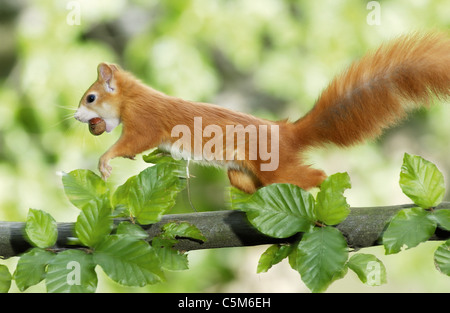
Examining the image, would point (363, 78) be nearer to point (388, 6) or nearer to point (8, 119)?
point (388, 6)

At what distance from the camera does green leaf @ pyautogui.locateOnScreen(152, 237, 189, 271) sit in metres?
0.52

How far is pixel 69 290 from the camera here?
1.59 feet

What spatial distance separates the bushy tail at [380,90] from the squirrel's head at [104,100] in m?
0.18

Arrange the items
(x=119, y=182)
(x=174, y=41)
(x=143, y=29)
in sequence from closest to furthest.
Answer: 1. (x=119, y=182)
2. (x=174, y=41)
3. (x=143, y=29)

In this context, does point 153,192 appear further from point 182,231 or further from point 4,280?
point 4,280

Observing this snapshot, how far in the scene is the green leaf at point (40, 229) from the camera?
519 mm

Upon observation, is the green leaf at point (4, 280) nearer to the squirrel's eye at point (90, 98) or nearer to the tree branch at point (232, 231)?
the tree branch at point (232, 231)

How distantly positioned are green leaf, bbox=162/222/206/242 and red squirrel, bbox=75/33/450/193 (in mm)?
68

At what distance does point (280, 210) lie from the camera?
511 millimetres

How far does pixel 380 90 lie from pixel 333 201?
11 cm

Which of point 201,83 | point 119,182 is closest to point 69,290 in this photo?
point 119,182

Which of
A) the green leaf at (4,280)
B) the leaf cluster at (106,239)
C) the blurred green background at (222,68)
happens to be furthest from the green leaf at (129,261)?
the blurred green background at (222,68)

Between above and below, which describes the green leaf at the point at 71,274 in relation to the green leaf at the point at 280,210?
below

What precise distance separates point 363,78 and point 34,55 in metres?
0.96
